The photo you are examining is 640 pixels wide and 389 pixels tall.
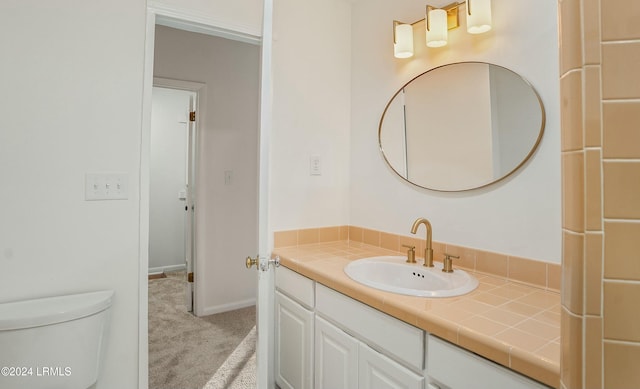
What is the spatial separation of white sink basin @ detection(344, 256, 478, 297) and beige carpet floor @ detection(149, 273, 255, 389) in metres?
1.15

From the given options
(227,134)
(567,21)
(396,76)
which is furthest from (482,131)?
(227,134)

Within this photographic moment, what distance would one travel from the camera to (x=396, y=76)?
1891 millimetres

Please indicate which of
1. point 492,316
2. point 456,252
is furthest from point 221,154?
point 492,316

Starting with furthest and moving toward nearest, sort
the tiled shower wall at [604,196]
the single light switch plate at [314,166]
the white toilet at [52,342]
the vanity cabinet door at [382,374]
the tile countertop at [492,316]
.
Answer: the single light switch plate at [314,166], the white toilet at [52,342], the vanity cabinet door at [382,374], the tile countertop at [492,316], the tiled shower wall at [604,196]

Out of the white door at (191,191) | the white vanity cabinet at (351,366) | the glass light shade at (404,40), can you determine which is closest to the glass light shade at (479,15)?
the glass light shade at (404,40)

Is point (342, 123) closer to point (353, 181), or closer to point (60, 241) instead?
point (353, 181)

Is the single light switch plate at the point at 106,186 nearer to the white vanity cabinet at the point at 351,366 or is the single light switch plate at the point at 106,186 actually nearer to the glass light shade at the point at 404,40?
the white vanity cabinet at the point at 351,366

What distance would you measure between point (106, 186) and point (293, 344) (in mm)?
1197

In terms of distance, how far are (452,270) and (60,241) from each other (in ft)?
5.71

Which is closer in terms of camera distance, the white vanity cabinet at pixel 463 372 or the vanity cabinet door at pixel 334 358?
the white vanity cabinet at pixel 463 372

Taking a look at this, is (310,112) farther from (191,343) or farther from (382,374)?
(191,343)

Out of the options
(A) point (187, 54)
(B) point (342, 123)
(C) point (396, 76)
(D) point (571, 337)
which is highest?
(A) point (187, 54)

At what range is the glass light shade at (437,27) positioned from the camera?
1.56m

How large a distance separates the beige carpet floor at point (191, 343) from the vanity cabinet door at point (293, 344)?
18.2 inches
